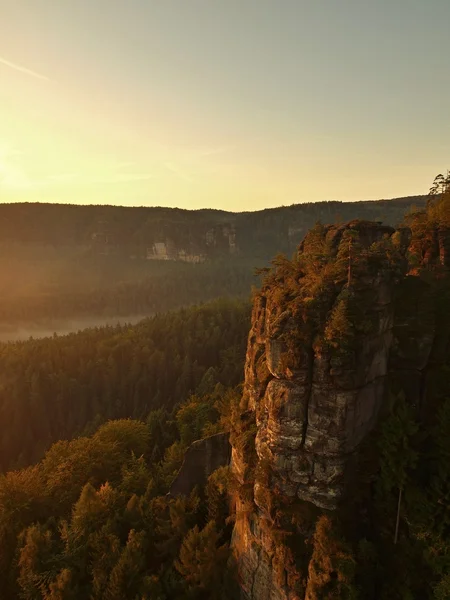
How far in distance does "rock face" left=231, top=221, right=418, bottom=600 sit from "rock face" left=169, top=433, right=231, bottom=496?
9.15m

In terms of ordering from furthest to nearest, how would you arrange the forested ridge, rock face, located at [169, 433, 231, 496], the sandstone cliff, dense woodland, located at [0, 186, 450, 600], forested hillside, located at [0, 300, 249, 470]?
forested hillside, located at [0, 300, 249, 470], rock face, located at [169, 433, 231, 496], the forested ridge, the sandstone cliff, dense woodland, located at [0, 186, 450, 600]

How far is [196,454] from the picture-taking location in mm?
38031

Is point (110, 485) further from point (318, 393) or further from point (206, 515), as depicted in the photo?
point (318, 393)

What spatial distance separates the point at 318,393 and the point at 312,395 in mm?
401

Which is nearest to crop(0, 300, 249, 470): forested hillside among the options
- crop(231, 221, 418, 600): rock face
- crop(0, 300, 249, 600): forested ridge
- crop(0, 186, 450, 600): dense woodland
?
crop(0, 300, 249, 600): forested ridge

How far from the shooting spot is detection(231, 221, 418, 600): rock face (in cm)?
2403

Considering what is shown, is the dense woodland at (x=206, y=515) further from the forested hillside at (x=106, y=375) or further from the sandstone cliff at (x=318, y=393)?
the forested hillside at (x=106, y=375)

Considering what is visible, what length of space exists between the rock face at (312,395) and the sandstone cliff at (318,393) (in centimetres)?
Result: 6

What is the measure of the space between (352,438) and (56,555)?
2646 cm

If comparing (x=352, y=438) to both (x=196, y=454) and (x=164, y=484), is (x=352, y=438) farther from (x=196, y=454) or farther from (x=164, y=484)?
(x=164, y=484)

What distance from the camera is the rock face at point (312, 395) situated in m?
24.0

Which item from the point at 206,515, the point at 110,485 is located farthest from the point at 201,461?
the point at 110,485

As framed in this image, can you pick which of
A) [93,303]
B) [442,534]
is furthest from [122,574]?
[93,303]

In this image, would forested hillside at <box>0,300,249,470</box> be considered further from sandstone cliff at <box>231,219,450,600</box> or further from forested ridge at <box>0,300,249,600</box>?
sandstone cliff at <box>231,219,450,600</box>
